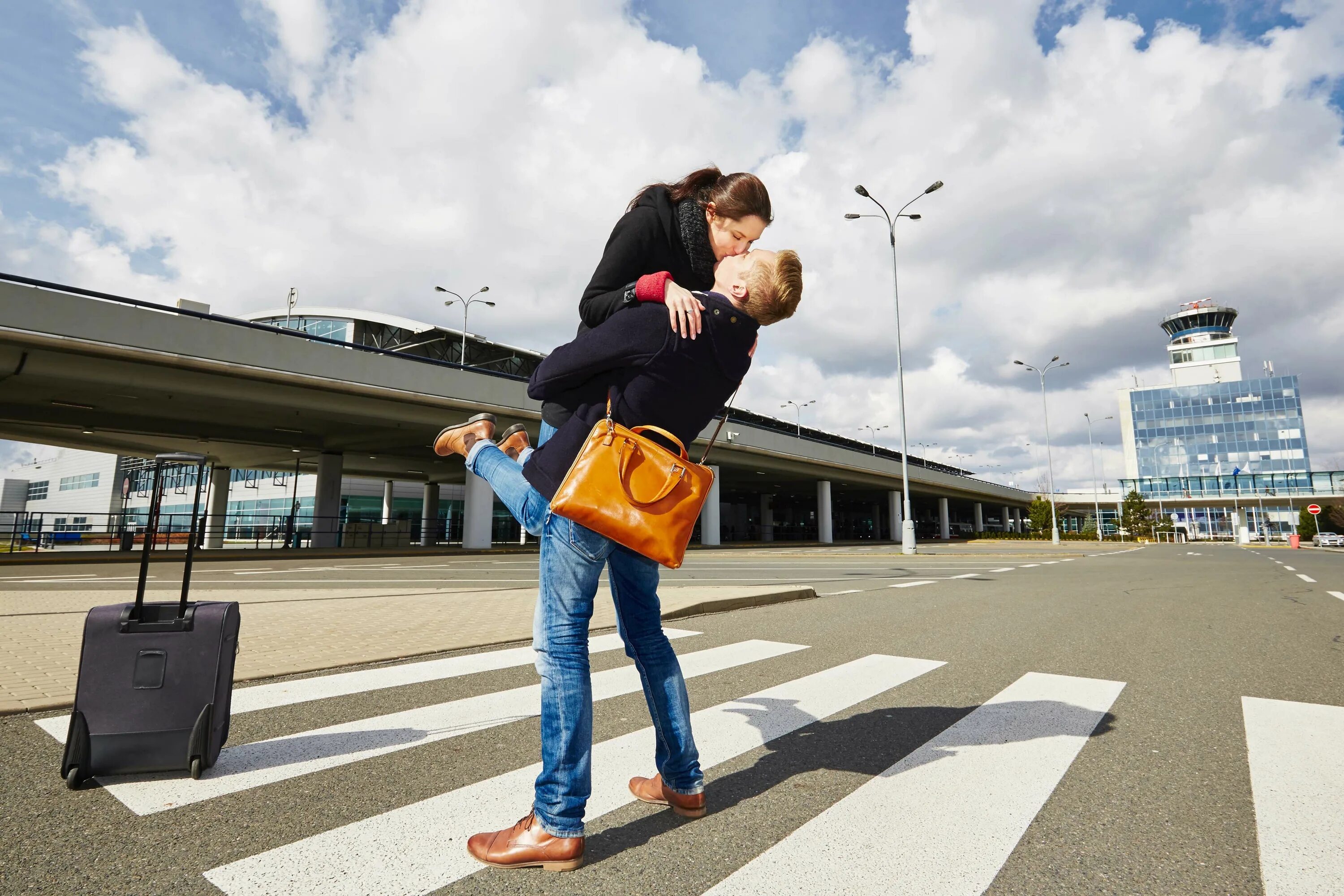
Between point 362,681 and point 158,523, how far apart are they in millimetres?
1736

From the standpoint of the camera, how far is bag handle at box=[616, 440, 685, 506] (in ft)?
6.50

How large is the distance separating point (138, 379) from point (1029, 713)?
886 inches

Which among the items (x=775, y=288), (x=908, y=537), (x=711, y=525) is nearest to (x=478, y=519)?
(x=711, y=525)

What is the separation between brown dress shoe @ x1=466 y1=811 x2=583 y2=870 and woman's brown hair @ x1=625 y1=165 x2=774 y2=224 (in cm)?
198

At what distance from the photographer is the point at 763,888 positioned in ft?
5.91

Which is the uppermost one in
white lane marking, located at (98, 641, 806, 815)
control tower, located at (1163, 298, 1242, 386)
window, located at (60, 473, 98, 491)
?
control tower, located at (1163, 298, 1242, 386)

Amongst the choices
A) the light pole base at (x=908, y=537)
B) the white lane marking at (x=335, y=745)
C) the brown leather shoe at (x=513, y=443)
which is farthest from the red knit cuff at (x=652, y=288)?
the light pole base at (x=908, y=537)

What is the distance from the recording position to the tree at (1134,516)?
232 ft

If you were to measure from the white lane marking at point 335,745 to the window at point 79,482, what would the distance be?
84713 millimetres

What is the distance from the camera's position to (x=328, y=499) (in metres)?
32.0

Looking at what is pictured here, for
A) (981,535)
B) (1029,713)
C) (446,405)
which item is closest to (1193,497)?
(981,535)

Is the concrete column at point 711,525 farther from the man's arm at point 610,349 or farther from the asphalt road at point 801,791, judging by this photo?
the man's arm at point 610,349

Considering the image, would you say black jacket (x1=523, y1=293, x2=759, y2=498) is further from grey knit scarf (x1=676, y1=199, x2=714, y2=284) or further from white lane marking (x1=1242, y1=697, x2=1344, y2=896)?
white lane marking (x1=1242, y1=697, x2=1344, y2=896)

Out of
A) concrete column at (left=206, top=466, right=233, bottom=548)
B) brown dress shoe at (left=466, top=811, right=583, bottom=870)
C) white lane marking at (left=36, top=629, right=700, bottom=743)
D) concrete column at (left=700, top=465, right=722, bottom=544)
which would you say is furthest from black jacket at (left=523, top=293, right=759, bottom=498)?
concrete column at (left=206, top=466, right=233, bottom=548)
